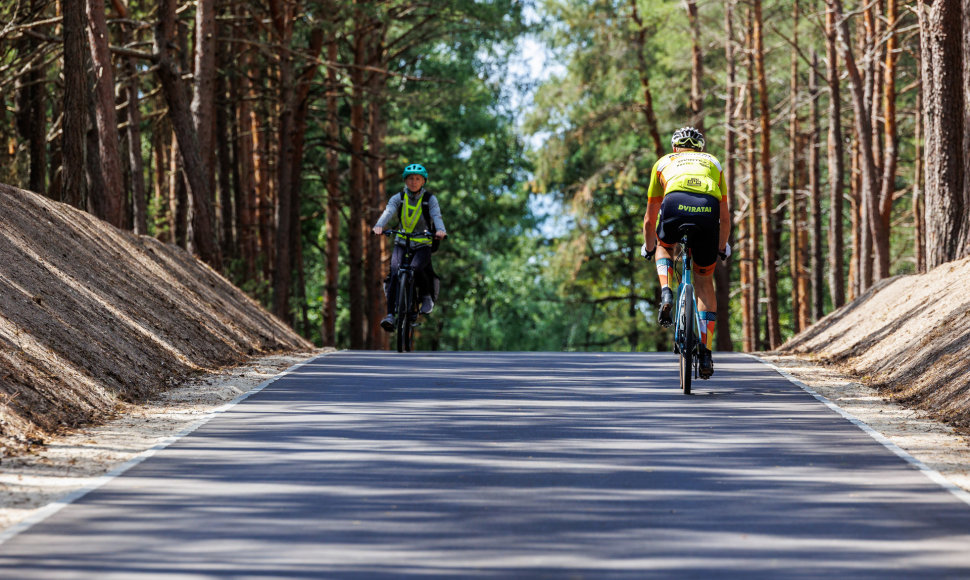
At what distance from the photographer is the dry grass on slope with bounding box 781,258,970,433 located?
12.6m

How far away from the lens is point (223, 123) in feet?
134

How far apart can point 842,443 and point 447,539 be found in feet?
13.8

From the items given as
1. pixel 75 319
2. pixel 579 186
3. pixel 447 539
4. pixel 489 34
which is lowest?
pixel 447 539

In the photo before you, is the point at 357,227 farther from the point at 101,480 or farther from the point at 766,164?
the point at 101,480

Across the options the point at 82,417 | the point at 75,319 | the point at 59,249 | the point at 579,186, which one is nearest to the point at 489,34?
the point at 579,186

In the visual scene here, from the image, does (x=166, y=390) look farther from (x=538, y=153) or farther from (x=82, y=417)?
(x=538, y=153)

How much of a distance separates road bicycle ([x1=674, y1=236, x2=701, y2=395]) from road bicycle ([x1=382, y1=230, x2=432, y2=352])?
6358mm

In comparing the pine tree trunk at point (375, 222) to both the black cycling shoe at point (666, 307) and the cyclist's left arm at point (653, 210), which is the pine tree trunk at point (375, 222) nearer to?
the cyclist's left arm at point (653, 210)

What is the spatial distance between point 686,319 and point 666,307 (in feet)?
0.69

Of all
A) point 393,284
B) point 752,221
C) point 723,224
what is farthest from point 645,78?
point 723,224

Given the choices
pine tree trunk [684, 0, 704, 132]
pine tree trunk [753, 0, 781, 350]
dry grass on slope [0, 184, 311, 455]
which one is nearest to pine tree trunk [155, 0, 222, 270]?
dry grass on slope [0, 184, 311, 455]

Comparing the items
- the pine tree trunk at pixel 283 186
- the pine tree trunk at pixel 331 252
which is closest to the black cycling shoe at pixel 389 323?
the pine tree trunk at pixel 283 186

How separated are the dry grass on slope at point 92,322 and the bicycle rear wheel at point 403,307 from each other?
6.32 feet

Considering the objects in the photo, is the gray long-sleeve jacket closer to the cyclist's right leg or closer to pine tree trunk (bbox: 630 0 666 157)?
the cyclist's right leg
